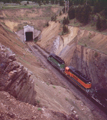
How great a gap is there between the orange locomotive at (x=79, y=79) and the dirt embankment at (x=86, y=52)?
10.1 ft

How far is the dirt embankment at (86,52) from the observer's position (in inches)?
1038

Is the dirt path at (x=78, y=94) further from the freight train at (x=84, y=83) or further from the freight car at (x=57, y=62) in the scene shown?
the freight car at (x=57, y=62)

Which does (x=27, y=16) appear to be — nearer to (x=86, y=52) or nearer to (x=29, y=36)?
(x=29, y=36)

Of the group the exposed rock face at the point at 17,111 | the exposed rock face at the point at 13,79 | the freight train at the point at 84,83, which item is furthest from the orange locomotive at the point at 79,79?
the exposed rock face at the point at 13,79

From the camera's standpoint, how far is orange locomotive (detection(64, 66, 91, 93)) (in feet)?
77.6

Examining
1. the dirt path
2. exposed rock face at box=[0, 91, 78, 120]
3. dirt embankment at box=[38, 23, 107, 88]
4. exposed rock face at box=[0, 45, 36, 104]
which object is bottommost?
the dirt path

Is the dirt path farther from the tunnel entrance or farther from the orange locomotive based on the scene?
the tunnel entrance

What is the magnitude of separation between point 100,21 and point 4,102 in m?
31.9

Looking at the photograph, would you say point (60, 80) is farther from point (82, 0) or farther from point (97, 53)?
point (82, 0)

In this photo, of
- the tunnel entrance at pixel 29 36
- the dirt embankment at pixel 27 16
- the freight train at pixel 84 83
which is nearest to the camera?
the freight train at pixel 84 83

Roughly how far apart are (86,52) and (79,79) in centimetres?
796

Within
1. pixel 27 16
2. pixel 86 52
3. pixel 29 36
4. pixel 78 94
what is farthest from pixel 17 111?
pixel 27 16

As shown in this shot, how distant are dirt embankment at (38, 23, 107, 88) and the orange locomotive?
10.1ft

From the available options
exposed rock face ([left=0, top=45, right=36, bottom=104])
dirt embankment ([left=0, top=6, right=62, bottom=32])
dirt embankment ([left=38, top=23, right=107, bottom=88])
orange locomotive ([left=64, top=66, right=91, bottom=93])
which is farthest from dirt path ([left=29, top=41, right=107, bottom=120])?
dirt embankment ([left=0, top=6, right=62, bottom=32])
